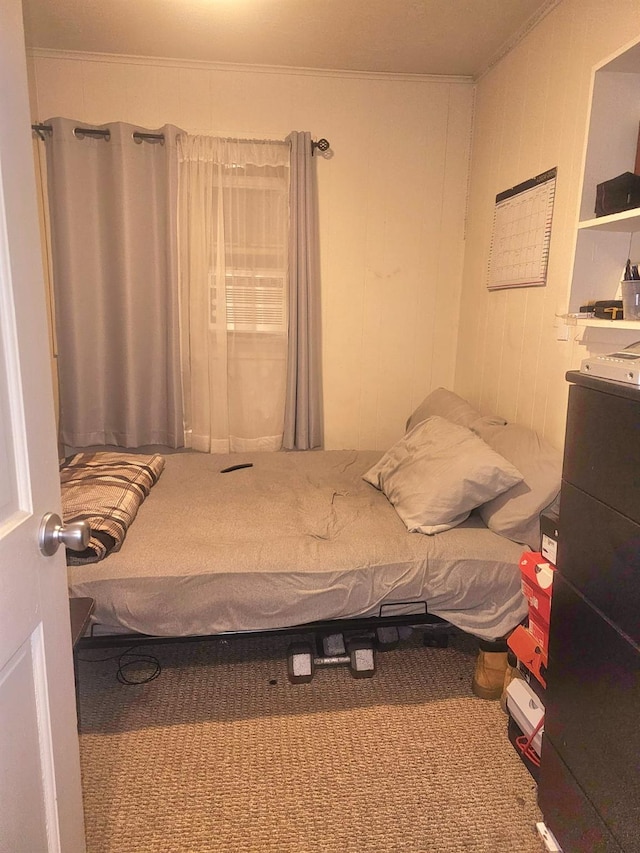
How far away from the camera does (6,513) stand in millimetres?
836

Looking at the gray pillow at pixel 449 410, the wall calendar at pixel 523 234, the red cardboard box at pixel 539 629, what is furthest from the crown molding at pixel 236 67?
the red cardboard box at pixel 539 629

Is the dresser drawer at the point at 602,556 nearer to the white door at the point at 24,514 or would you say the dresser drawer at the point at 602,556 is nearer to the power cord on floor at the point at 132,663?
the white door at the point at 24,514

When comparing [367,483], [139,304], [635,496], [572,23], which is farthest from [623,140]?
[139,304]

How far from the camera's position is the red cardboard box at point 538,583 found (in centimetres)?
160

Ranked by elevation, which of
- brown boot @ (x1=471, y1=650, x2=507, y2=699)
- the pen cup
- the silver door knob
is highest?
the pen cup

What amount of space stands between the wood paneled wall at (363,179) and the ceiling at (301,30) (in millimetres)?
101

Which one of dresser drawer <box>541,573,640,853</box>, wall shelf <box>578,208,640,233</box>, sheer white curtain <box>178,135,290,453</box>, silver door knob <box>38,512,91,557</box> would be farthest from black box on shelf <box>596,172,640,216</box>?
sheer white curtain <box>178,135,290,453</box>

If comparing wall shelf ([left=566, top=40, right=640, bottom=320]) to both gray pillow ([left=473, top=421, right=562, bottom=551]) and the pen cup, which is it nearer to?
the pen cup

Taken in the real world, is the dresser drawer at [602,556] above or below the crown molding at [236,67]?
below

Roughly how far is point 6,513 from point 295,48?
2.73m

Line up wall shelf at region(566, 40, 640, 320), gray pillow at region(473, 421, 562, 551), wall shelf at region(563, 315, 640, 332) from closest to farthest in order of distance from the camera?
wall shelf at region(563, 315, 640, 332) < wall shelf at region(566, 40, 640, 320) < gray pillow at region(473, 421, 562, 551)

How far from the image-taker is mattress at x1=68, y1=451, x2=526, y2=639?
178cm

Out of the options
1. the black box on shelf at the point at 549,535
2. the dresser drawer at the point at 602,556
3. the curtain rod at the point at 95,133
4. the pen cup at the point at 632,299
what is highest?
the curtain rod at the point at 95,133

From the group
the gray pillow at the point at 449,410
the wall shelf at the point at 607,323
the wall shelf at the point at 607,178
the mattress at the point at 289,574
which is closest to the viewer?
the wall shelf at the point at 607,323
